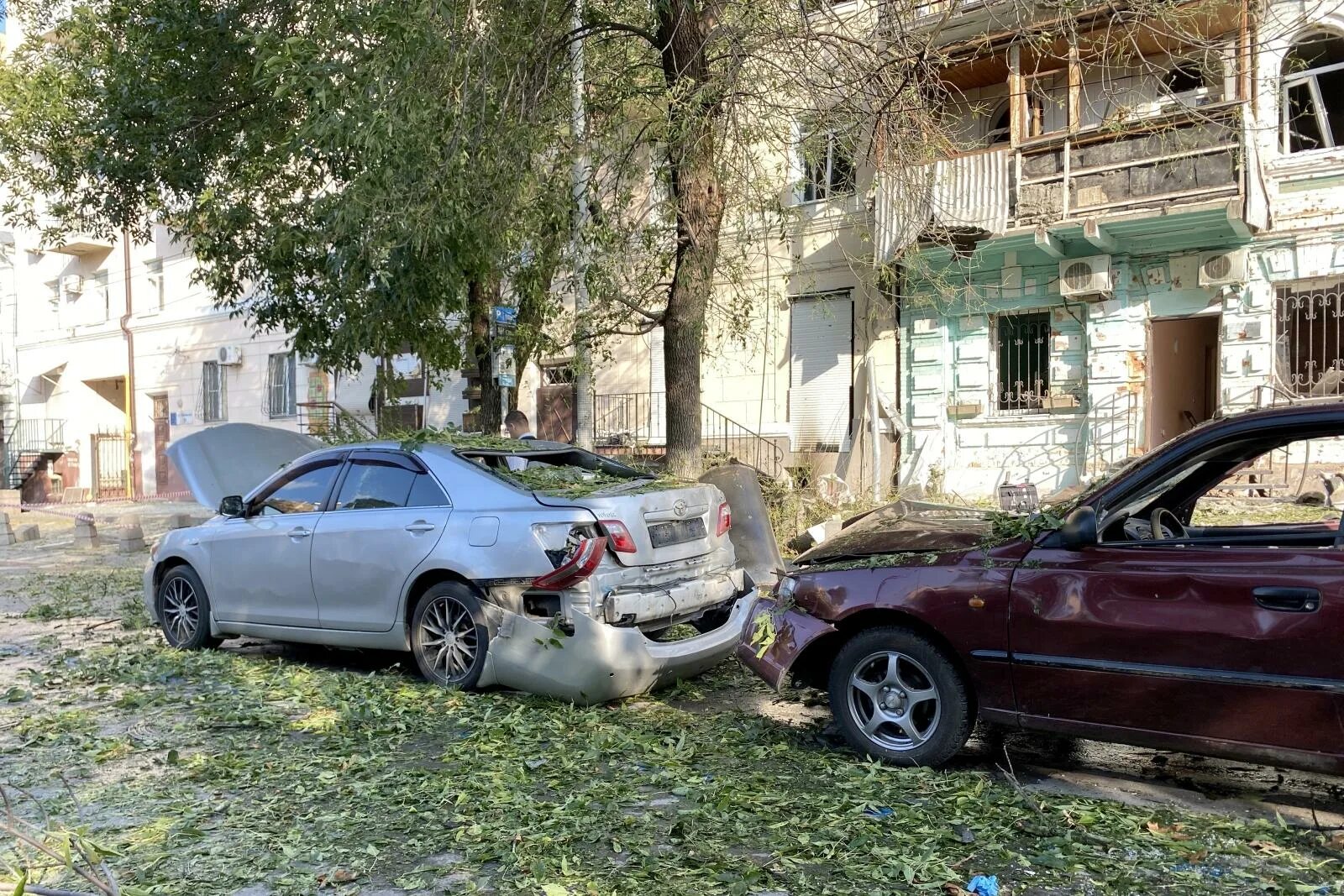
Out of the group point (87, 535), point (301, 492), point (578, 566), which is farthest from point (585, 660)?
point (87, 535)

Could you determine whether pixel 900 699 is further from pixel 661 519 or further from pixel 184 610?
pixel 184 610

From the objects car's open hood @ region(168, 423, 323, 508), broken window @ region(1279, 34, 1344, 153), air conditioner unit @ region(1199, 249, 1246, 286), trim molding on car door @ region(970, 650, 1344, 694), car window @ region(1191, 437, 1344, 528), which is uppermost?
broken window @ region(1279, 34, 1344, 153)

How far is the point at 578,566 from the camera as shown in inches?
205

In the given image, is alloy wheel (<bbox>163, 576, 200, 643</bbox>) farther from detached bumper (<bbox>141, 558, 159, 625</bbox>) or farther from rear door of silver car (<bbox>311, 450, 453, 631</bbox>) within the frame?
rear door of silver car (<bbox>311, 450, 453, 631</bbox>)

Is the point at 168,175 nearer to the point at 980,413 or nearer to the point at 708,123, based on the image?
the point at 708,123

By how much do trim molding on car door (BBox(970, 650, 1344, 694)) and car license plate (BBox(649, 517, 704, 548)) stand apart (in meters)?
2.04

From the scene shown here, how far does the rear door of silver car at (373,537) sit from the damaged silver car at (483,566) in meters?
0.01

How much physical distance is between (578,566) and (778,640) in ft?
3.91

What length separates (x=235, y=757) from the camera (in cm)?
464

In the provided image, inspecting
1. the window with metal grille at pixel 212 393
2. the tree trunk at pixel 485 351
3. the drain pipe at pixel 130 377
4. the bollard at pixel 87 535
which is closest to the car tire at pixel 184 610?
the tree trunk at pixel 485 351

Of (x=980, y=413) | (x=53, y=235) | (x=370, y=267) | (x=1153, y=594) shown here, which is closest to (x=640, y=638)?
(x=1153, y=594)

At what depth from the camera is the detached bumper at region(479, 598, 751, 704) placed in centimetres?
520

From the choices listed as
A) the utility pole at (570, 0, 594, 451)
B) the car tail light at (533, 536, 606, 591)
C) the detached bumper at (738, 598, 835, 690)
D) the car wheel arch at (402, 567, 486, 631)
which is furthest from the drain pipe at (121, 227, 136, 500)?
the detached bumper at (738, 598, 835, 690)

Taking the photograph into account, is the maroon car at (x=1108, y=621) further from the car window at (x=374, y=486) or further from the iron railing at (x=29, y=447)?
the iron railing at (x=29, y=447)
